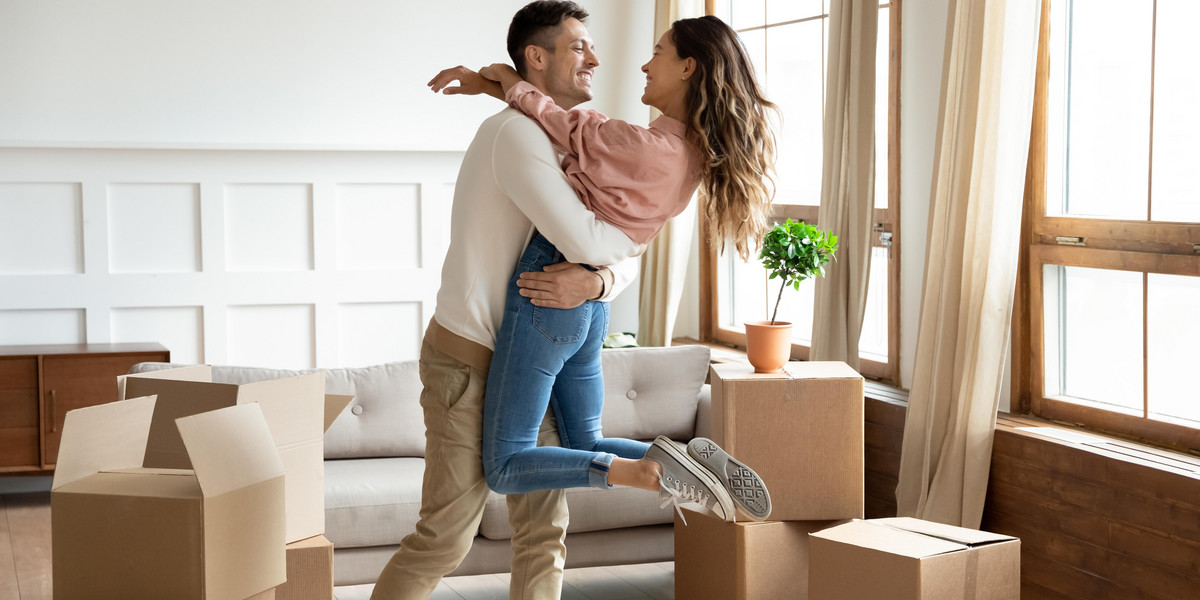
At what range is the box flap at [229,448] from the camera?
1585mm

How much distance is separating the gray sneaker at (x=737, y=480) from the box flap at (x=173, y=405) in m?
0.86

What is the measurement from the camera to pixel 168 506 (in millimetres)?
1585

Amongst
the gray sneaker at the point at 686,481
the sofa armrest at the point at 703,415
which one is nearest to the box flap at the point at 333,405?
the gray sneaker at the point at 686,481

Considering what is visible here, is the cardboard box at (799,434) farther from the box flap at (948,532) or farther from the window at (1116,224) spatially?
the window at (1116,224)

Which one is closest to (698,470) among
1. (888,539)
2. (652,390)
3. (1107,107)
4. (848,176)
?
(888,539)

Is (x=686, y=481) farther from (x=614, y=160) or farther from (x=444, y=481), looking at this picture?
(x=614, y=160)

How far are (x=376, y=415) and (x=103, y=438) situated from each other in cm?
181

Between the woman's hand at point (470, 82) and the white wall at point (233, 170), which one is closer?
the woman's hand at point (470, 82)

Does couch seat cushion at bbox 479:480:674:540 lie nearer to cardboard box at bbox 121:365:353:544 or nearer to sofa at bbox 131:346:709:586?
sofa at bbox 131:346:709:586

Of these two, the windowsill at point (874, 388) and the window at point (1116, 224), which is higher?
the window at point (1116, 224)

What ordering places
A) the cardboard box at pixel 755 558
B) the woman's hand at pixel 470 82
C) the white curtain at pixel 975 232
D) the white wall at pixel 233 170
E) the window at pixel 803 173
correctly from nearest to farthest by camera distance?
1. the woman's hand at pixel 470 82
2. the cardboard box at pixel 755 558
3. the white curtain at pixel 975 232
4. the window at pixel 803 173
5. the white wall at pixel 233 170

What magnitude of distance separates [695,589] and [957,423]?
2.88 ft

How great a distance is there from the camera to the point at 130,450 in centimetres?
176

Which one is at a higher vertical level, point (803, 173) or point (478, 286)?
point (803, 173)
